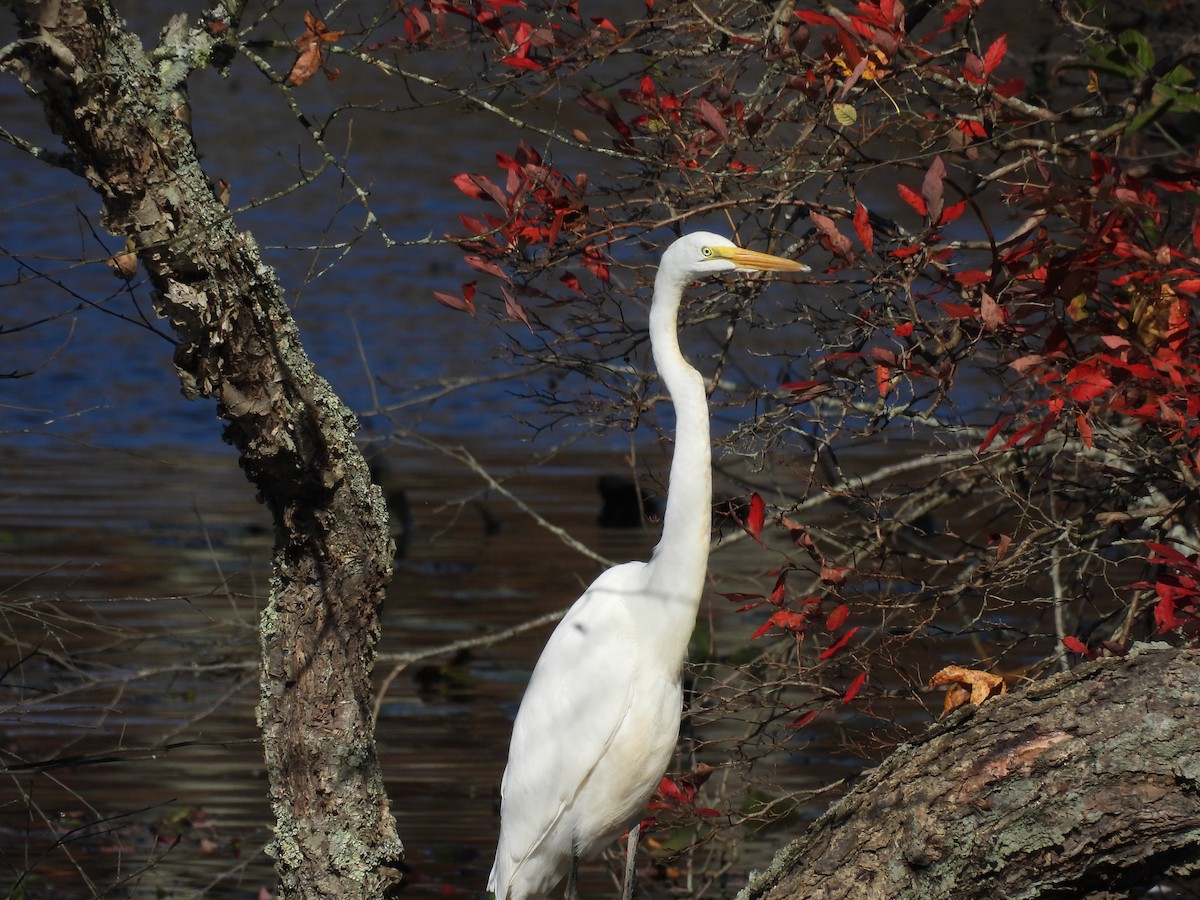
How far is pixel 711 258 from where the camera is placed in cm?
344

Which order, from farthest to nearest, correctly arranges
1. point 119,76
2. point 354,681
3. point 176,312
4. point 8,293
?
point 8,293 → point 354,681 → point 176,312 → point 119,76

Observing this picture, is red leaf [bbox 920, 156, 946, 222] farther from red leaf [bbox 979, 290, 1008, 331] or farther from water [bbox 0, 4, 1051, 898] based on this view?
water [bbox 0, 4, 1051, 898]

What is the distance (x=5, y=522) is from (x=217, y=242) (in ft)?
23.3

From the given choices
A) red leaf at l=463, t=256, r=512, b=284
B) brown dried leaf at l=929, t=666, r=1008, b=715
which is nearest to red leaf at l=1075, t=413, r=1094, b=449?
brown dried leaf at l=929, t=666, r=1008, b=715

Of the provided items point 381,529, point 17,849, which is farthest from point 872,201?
point 381,529

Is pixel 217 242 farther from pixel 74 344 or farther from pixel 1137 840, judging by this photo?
pixel 74 344

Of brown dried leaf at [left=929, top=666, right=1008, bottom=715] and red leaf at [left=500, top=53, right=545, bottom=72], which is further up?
red leaf at [left=500, top=53, right=545, bottom=72]

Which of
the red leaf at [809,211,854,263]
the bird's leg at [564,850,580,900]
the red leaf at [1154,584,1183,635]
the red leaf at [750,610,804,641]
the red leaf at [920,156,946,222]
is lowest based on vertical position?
the bird's leg at [564,850,580,900]

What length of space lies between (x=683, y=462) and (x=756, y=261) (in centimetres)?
54

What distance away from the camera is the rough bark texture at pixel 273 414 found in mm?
2744

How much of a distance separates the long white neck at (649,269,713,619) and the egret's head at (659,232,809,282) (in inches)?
2.3

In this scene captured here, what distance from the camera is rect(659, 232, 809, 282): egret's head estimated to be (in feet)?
11.1

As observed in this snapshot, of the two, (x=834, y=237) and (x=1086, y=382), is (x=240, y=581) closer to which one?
(x=834, y=237)

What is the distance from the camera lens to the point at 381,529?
3.34 m
